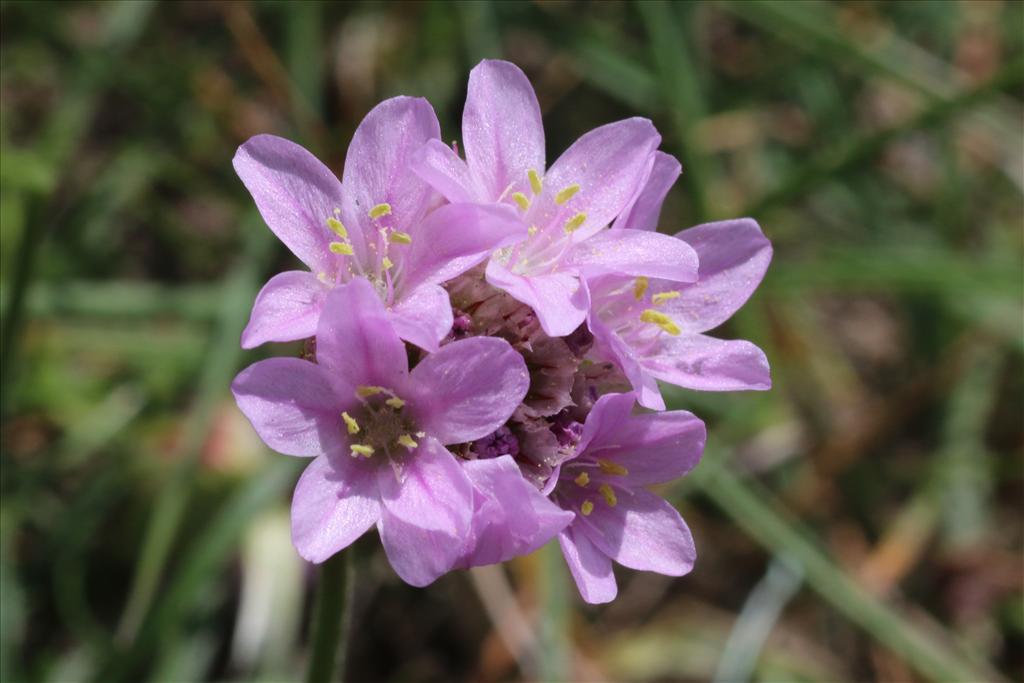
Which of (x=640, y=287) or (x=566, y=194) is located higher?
(x=566, y=194)

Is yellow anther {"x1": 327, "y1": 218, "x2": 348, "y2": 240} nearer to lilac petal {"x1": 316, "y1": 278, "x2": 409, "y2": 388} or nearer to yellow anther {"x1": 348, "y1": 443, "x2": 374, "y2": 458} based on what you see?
lilac petal {"x1": 316, "y1": 278, "x2": 409, "y2": 388}

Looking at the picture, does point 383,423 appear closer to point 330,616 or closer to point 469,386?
point 469,386

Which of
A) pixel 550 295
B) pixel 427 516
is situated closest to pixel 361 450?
pixel 427 516

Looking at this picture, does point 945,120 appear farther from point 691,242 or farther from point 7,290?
point 7,290

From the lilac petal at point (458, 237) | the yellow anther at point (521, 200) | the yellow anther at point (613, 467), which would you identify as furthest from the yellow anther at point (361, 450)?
the yellow anther at point (521, 200)

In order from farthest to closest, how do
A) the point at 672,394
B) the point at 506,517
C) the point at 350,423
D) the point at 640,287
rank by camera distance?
1. the point at 672,394
2. the point at 640,287
3. the point at 350,423
4. the point at 506,517

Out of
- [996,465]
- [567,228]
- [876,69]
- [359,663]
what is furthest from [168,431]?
[996,465]

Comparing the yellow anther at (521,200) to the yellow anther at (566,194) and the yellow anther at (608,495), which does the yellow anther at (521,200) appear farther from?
the yellow anther at (608,495)
